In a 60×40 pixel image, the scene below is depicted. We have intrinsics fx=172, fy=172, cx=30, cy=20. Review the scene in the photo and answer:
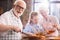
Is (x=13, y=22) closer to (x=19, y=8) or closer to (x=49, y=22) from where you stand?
(x=19, y=8)

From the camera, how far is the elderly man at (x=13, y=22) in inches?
60.2

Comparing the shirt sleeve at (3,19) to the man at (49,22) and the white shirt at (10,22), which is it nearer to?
the white shirt at (10,22)

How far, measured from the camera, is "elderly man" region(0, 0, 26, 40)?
1.53 metres

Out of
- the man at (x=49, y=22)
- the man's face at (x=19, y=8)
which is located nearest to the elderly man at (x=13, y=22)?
the man's face at (x=19, y=8)

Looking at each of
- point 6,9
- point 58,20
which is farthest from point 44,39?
point 6,9

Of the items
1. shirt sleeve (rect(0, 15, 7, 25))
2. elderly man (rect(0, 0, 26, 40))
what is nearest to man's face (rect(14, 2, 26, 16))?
elderly man (rect(0, 0, 26, 40))

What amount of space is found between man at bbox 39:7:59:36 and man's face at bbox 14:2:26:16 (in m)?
0.16

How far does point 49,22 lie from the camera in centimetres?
156

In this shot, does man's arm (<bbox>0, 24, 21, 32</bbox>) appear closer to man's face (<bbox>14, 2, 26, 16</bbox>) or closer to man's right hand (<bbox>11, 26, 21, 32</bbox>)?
man's right hand (<bbox>11, 26, 21, 32</bbox>)

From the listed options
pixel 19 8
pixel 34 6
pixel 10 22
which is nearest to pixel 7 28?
pixel 10 22

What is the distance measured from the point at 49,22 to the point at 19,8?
0.99ft

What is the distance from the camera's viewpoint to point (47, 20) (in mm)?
1566

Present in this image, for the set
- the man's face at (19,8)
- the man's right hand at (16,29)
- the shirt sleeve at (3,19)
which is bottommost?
the man's right hand at (16,29)

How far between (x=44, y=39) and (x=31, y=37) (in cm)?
12
